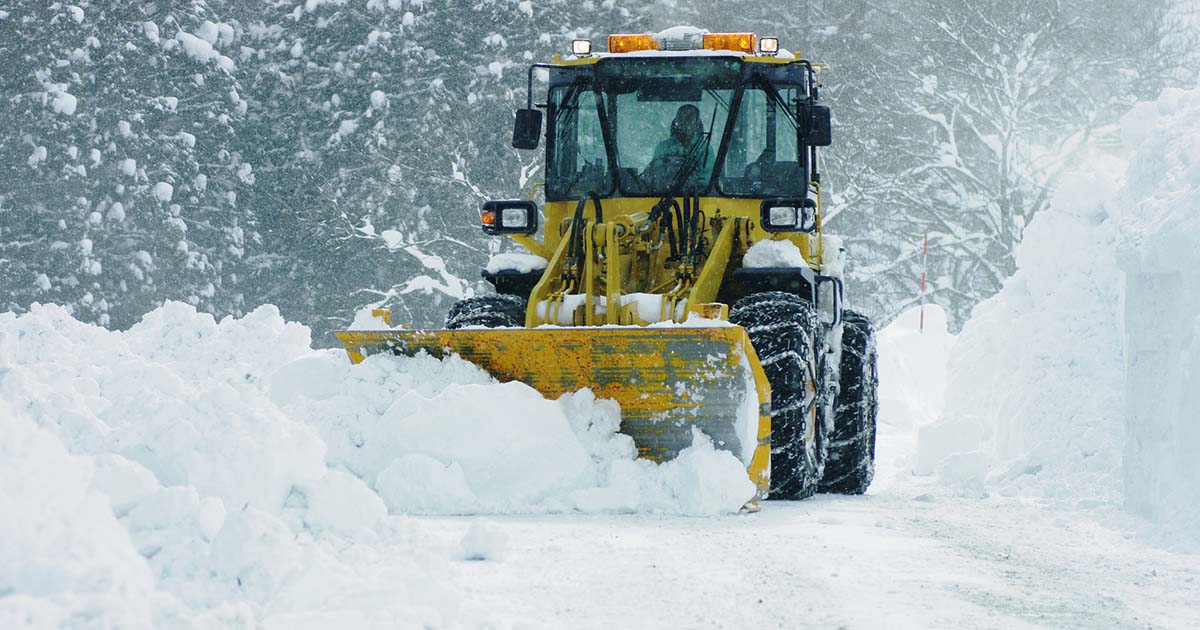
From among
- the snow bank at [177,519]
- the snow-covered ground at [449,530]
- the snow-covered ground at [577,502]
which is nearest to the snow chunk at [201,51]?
the snow-covered ground at [577,502]

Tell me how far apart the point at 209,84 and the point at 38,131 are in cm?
326

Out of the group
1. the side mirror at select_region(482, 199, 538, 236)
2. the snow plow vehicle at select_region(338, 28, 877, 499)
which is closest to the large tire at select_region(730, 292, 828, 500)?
the snow plow vehicle at select_region(338, 28, 877, 499)

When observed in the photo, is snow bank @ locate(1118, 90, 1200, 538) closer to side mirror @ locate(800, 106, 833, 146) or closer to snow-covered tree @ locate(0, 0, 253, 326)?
side mirror @ locate(800, 106, 833, 146)

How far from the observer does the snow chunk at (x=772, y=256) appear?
351 inches

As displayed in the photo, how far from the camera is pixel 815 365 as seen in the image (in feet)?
28.5

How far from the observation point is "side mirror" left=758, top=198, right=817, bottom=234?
9.04 meters

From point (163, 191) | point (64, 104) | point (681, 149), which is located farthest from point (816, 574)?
point (64, 104)

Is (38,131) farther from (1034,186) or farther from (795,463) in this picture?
(795,463)

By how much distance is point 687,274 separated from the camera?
896cm

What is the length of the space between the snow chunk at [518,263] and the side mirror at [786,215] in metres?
1.49

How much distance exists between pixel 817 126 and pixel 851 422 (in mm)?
2163

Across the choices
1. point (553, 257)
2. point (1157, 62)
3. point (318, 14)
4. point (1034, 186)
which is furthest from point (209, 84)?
point (553, 257)

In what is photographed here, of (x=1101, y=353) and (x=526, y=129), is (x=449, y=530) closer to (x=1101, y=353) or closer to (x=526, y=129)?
(x=526, y=129)

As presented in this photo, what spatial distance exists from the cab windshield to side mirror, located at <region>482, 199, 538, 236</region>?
1.14ft
